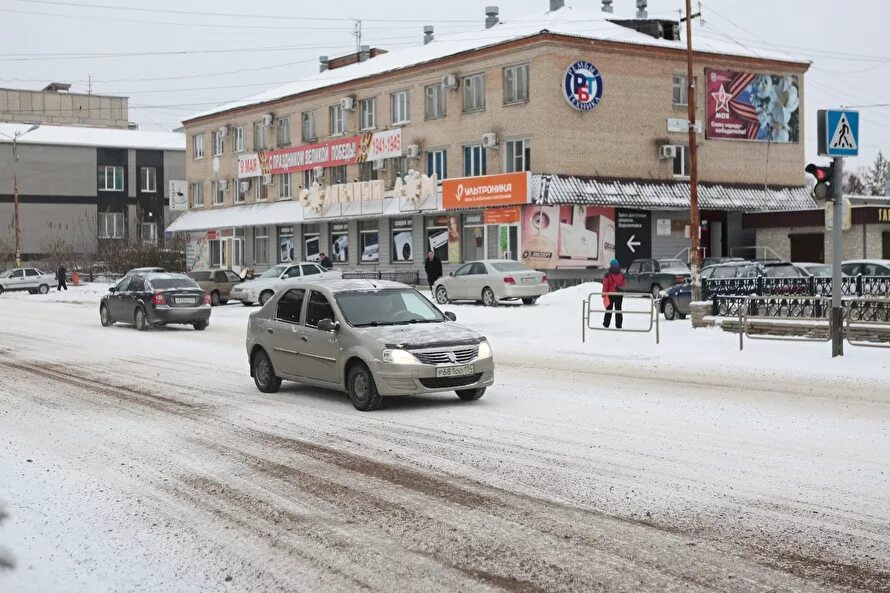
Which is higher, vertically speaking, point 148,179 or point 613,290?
point 148,179

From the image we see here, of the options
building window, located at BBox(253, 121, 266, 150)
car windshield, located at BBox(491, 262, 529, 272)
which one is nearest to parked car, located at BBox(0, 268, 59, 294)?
building window, located at BBox(253, 121, 266, 150)

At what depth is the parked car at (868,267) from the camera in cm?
2697

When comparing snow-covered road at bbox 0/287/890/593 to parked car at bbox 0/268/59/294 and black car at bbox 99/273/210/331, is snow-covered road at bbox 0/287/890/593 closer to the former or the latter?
black car at bbox 99/273/210/331

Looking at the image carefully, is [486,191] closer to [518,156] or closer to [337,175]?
[518,156]

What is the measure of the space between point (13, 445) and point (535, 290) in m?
25.5

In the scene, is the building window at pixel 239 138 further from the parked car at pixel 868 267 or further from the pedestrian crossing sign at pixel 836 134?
the pedestrian crossing sign at pixel 836 134

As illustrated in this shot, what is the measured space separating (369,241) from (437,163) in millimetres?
6597

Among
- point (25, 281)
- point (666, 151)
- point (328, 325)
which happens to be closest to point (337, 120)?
point (666, 151)

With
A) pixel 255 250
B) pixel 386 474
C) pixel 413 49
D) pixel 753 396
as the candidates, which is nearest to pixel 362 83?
pixel 413 49

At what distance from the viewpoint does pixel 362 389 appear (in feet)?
39.6

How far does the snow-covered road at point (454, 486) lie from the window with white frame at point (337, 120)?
39831mm

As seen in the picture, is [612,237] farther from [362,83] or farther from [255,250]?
[255,250]

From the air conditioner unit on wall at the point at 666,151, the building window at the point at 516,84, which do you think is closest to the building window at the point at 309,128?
the building window at the point at 516,84

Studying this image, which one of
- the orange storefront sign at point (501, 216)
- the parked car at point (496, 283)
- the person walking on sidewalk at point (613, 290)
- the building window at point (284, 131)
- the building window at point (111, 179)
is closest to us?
the person walking on sidewalk at point (613, 290)
